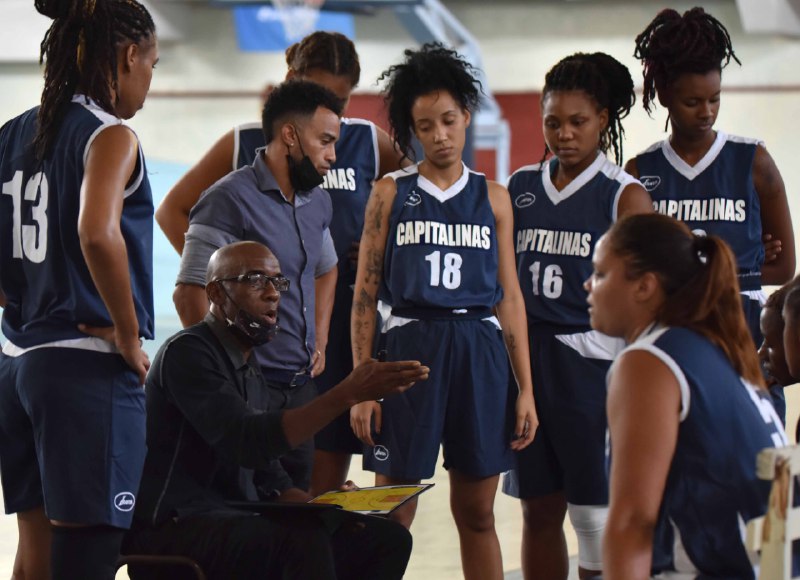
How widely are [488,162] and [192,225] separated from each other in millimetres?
10170

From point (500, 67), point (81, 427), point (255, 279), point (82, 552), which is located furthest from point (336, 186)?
point (500, 67)

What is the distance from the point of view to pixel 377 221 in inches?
129

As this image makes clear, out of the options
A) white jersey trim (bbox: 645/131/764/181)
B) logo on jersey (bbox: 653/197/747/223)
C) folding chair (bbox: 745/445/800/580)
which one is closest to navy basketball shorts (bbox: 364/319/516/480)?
logo on jersey (bbox: 653/197/747/223)

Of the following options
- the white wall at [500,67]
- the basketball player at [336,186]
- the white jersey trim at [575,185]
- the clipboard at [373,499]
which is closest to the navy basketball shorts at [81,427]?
the clipboard at [373,499]

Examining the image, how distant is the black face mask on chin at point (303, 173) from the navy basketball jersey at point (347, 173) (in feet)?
1.19

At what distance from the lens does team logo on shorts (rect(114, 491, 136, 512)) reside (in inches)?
95.4

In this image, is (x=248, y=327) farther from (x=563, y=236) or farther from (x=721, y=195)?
(x=721, y=195)

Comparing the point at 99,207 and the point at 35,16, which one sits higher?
the point at 35,16

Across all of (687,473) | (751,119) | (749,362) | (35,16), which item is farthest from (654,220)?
(35,16)

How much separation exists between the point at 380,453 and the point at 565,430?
0.52 meters

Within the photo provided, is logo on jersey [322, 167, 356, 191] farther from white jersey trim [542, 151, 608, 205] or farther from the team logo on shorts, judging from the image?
the team logo on shorts

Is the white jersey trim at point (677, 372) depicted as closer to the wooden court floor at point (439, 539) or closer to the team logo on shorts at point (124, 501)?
the team logo on shorts at point (124, 501)

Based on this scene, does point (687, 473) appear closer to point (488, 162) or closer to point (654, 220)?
point (654, 220)

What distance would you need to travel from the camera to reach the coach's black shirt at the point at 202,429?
8.29 ft
